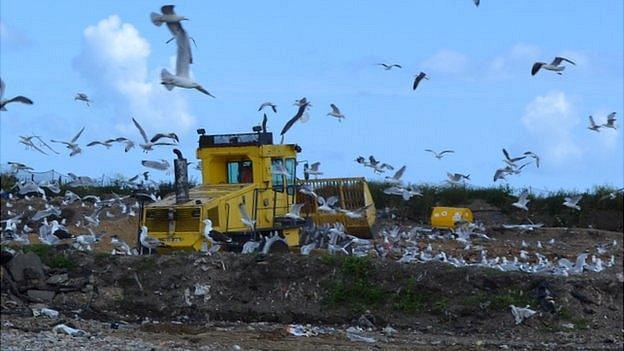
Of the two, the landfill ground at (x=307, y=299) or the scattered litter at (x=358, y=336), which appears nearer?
the scattered litter at (x=358, y=336)

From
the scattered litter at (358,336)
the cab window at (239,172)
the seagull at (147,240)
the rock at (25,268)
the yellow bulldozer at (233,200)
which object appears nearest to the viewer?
the scattered litter at (358,336)

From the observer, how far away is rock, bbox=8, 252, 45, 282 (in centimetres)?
1656

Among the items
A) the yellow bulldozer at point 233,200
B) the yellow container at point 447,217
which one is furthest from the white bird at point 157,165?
the yellow container at point 447,217

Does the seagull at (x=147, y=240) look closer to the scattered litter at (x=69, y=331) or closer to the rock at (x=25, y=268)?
the rock at (x=25, y=268)

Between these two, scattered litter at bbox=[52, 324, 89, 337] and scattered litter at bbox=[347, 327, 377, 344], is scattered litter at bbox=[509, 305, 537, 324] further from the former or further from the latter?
scattered litter at bbox=[52, 324, 89, 337]

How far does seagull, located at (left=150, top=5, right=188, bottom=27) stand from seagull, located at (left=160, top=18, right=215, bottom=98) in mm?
22

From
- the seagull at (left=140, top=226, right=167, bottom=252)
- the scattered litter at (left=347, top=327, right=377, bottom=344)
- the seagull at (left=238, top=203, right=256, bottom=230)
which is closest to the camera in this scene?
the scattered litter at (left=347, top=327, right=377, bottom=344)

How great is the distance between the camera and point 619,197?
36188 millimetres

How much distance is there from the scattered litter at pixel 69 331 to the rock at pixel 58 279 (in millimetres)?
2568

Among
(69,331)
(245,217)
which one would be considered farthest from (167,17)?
(245,217)

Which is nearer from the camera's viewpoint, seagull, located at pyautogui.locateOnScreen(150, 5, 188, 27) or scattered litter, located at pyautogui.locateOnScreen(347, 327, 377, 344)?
seagull, located at pyautogui.locateOnScreen(150, 5, 188, 27)

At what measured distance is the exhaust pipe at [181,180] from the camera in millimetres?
17719

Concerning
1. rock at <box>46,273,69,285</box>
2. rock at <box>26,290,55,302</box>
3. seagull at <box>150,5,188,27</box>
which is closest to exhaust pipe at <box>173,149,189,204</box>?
rock at <box>46,273,69,285</box>

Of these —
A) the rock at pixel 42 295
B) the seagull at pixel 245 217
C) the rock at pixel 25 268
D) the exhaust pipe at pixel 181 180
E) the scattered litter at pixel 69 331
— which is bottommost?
the scattered litter at pixel 69 331
